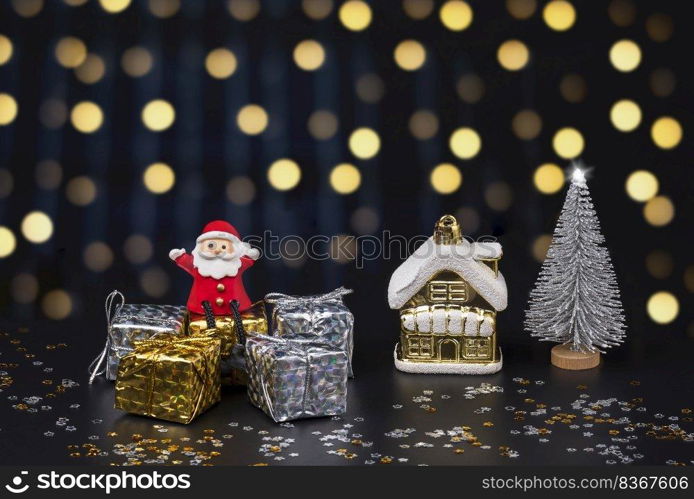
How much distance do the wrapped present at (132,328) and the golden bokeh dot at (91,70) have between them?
0.86 meters

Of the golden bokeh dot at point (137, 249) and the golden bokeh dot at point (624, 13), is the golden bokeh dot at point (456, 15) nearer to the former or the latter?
the golden bokeh dot at point (624, 13)

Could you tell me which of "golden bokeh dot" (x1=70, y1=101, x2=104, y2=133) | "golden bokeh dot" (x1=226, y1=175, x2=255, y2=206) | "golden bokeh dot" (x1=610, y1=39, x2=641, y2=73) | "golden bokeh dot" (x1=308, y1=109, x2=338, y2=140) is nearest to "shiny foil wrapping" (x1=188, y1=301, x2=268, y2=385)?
"golden bokeh dot" (x1=226, y1=175, x2=255, y2=206)

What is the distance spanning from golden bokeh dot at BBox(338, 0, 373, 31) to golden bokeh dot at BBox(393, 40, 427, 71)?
124 mm

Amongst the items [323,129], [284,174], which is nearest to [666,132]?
[323,129]

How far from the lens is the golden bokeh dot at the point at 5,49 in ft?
13.6

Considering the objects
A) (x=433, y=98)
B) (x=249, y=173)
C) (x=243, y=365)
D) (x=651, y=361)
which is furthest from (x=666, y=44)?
(x=243, y=365)

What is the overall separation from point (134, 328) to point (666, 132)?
168 centimetres

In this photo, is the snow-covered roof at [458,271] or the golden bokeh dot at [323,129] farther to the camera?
the golden bokeh dot at [323,129]

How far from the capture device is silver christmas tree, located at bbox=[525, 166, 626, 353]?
11.9 ft

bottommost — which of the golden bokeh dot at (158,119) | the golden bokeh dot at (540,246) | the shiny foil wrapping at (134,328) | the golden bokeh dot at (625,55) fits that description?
the shiny foil wrapping at (134,328)

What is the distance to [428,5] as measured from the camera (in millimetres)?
4078

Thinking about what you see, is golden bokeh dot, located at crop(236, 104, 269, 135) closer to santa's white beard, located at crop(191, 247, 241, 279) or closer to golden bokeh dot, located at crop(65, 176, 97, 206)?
golden bokeh dot, located at crop(65, 176, 97, 206)

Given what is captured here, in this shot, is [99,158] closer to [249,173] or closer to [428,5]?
[249,173]

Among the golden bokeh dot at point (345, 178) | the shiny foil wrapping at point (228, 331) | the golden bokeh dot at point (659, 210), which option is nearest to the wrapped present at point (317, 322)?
the shiny foil wrapping at point (228, 331)
